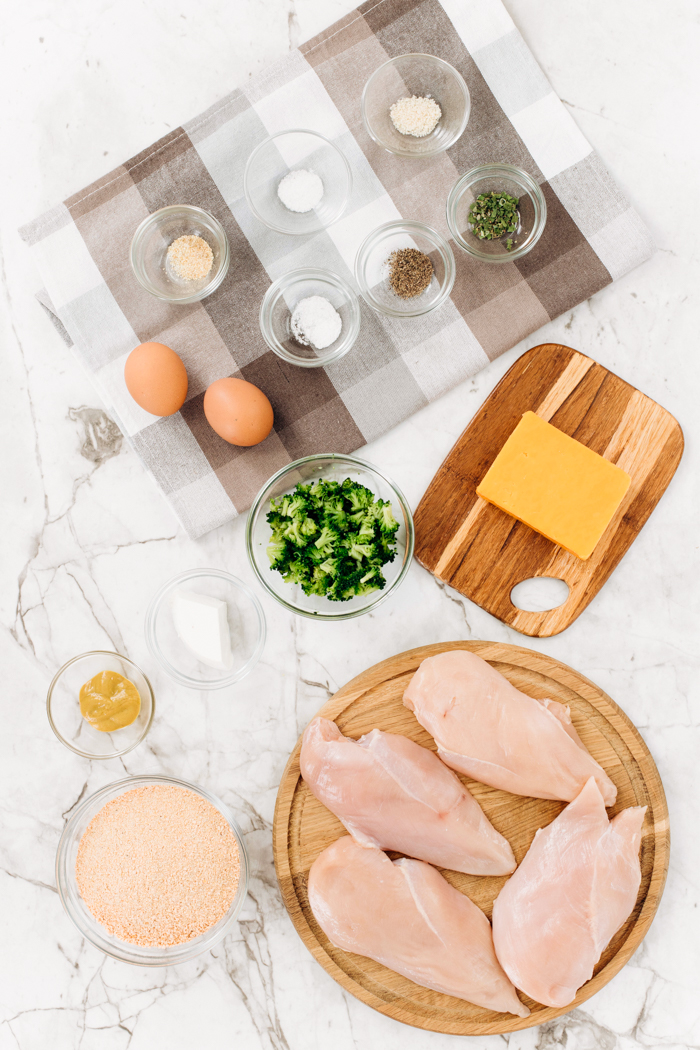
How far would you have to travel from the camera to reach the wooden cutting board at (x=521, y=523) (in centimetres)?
161

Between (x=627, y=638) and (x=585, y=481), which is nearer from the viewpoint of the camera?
(x=585, y=481)

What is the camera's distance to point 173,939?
161 cm

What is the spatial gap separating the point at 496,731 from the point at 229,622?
0.70 m

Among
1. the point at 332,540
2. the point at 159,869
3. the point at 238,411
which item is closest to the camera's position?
the point at 332,540

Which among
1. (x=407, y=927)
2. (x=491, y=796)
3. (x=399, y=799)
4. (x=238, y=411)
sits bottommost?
(x=407, y=927)

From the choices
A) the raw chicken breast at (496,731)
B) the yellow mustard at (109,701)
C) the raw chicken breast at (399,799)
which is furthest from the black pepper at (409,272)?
the yellow mustard at (109,701)

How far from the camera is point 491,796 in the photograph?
1602 millimetres

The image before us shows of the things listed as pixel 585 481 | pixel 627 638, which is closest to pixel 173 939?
pixel 627 638

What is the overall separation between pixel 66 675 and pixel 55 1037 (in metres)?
0.94

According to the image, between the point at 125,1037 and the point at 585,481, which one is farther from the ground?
the point at 585,481

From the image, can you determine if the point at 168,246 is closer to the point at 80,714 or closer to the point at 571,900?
the point at 80,714

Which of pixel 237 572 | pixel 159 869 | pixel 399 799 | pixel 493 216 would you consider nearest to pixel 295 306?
pixel 493 216

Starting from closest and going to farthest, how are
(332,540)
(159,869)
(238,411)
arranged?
(332,540) < (238,411) < (159,869)

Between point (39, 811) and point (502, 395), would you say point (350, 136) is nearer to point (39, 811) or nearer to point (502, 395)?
point (502, 395)
